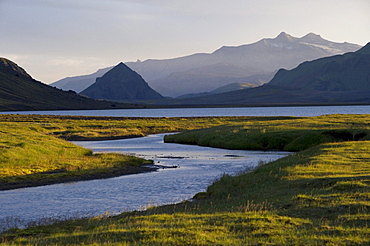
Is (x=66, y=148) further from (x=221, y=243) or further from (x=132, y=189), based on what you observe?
(x=221, y=243)

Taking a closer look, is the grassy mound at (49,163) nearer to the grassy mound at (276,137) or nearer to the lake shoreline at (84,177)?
the lake shoreline at (84,177)

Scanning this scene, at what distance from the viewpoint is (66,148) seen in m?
57.5

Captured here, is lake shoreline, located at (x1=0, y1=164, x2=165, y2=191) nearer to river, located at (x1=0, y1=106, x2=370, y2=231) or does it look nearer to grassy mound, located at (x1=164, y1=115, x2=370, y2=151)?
river, located at (x1=0, y1=106, x2=370, y2=231)

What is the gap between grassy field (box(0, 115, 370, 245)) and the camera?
18.1 meters

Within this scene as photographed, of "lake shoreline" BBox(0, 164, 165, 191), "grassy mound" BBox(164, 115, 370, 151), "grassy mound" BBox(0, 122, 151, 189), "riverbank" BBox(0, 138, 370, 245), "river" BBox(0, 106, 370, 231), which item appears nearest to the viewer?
"riverbank" BBox(0, 138, 370, 245)

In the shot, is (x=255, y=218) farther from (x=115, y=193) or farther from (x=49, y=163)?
(x=49, y=163)

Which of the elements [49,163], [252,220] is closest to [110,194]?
[49,163]

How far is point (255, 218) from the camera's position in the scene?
69.2ft

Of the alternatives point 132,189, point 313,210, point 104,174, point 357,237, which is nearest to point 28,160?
point 104,174

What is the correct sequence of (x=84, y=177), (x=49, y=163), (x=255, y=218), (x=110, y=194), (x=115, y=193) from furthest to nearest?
(x=49, y=163) → (x=84, y=177) → (x=115, y=193) → (x=110, y=194) → (x=255, y=218)

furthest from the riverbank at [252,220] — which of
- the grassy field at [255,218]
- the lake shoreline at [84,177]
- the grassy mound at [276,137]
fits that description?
the grassy mound at [276,137]

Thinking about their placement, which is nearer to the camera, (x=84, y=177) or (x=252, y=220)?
(x=252, y=220)

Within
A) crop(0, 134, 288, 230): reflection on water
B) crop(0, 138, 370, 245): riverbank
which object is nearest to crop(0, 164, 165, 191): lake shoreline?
crop(0, 134, 288, 230): reflection on water

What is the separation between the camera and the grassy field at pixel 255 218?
59.3ft
